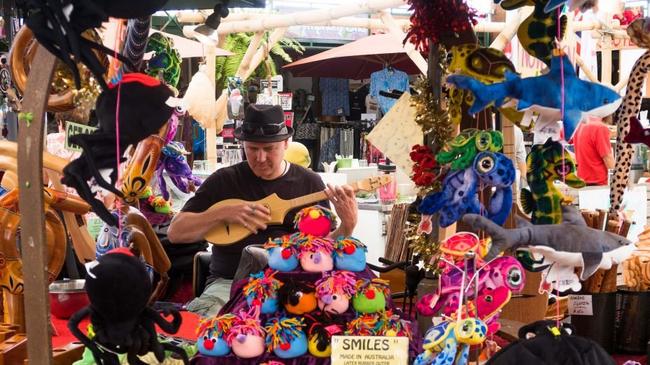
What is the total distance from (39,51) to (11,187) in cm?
113

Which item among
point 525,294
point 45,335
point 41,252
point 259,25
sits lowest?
point 525,294

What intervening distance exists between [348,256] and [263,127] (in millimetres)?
1105

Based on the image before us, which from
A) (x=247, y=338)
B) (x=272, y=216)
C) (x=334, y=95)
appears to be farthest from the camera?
(x=334, y=95)

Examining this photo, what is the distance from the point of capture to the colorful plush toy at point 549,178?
158 centimetres

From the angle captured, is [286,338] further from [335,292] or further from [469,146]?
[469,146]

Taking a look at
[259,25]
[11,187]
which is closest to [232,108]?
[259,25]

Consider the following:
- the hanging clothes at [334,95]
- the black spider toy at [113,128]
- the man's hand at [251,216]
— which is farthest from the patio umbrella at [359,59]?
the black spider toy at [113,128]

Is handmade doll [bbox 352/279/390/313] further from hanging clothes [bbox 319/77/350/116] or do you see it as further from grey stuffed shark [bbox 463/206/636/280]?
hanging clothes [bbox 319/77/350/116]

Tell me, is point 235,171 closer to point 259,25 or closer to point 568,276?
point 568,276

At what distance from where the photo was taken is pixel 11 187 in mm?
2322

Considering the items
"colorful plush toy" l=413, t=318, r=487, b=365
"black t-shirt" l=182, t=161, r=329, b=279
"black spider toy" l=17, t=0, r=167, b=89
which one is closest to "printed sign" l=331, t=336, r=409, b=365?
"colorful plush toy" l=413, t=318, r=487, b=365

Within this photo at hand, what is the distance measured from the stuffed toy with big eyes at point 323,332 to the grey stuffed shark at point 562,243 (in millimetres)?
519

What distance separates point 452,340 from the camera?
1.57 meters

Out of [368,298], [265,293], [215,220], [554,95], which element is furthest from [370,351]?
[215,220]
